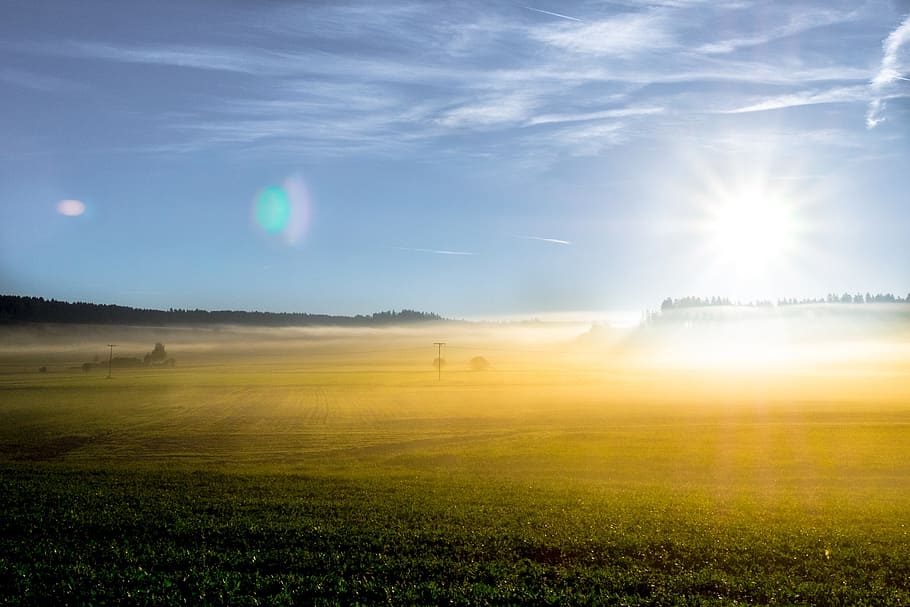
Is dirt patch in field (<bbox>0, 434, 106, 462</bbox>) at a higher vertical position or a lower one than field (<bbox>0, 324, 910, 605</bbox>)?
lower

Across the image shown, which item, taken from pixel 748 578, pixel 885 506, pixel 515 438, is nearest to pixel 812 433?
pixel 515 438

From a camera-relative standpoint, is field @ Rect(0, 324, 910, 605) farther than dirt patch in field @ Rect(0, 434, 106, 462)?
No

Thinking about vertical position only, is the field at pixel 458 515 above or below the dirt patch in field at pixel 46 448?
above

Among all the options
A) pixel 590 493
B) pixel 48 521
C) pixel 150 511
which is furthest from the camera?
pixel 590 493

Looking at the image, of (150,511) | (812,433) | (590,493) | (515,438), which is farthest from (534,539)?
(812,433)

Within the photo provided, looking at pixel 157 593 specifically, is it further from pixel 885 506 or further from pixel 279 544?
pixel 885 506

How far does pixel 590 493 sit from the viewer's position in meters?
35.5

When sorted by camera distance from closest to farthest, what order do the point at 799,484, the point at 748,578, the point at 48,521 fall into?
1. the point at 748,578
2. the point at 48,521
3. the point at 799,484

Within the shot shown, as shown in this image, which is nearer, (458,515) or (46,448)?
(458,515)

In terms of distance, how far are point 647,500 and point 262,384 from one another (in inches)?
5548

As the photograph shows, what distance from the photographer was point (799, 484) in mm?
43625

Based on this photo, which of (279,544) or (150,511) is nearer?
(279,544)

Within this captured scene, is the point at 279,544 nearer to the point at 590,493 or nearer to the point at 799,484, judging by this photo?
the point at 590,493

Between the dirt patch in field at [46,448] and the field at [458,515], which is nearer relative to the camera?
the field at [458,515]
